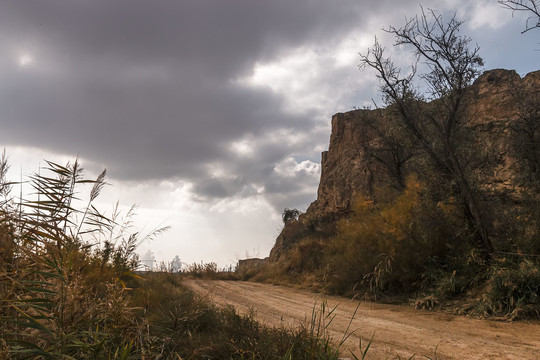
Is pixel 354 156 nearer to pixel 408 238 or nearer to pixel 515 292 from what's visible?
pixel 408 238

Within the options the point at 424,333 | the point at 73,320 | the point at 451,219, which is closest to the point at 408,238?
the point at 451,219

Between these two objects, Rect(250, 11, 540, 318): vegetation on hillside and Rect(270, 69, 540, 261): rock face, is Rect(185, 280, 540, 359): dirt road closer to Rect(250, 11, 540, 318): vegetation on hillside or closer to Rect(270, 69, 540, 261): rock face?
Rect(250, 11, 540, 318): vegetation on hillside

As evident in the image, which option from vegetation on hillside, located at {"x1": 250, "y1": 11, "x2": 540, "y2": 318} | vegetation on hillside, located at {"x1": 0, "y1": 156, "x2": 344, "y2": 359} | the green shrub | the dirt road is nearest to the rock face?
vegetation on hillside, located at {"x1": 250, "y1": 11, "x2": 540, "y2": 318}

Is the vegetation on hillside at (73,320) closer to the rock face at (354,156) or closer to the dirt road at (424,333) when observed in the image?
the dirt road at (424,333)

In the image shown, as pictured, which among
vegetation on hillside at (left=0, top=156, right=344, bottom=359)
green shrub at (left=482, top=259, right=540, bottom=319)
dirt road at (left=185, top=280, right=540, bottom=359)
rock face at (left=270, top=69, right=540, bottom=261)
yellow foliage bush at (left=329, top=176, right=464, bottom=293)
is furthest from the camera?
rock face at (left=270, top=69, right=540, bottom=261)

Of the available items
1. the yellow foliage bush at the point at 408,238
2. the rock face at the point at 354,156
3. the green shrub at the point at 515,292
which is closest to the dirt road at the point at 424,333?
the green shrub at the point at 515,292

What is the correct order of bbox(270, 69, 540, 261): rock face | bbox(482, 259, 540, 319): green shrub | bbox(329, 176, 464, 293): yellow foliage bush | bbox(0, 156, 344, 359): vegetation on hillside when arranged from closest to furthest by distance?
1. bbox(0, 156, 344, 359): vegetation on hillside
2. bbox(482, 259, 540, 319): green shrub
3. bbox(329, 176, 464, 293): yellow foliage bush
4. bbox(270, 69, 540, 261): rock face

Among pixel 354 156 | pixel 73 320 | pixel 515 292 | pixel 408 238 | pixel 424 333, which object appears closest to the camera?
pixel 73 320

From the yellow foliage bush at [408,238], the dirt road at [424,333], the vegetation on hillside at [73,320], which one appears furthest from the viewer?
the yellow foliage bush at [408,238]

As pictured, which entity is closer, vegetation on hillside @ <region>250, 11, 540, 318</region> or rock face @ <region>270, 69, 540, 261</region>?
vegetation on hillside @ <region>250, 11, 540, 318</region>

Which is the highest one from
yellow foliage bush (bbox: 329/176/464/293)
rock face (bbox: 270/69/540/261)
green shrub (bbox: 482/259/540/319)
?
rock face (bbox: 270/69/540/261)

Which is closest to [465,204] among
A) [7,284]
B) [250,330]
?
[250,330]

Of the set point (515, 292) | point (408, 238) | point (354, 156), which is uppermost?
point (354, 156)

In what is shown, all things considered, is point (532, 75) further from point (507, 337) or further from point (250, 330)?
point (250, 330)
